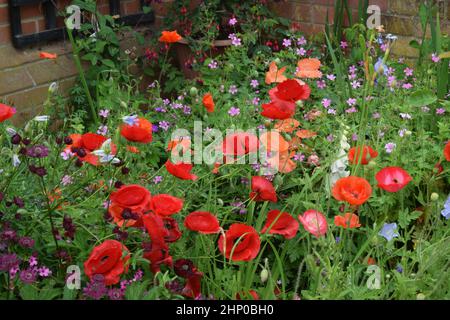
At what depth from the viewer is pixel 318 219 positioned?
1.68 metres

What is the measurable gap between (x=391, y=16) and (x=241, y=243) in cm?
216

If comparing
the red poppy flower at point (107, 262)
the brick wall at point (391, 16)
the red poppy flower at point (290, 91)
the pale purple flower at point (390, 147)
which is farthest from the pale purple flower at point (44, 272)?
the brick wall at point (391, 16)

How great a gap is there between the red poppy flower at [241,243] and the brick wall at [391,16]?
204cm

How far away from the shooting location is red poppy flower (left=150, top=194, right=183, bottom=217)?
159 centimetres

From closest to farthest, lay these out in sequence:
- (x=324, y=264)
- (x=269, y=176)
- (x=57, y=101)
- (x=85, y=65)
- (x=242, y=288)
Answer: (x=324, y=264) < (x=242, y=288) < (x=269, y=176) < (x=57, y=101) < (x=85, y=65)

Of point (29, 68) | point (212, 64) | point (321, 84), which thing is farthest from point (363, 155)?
point (29, 68)

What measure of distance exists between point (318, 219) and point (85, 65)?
2.23 metres

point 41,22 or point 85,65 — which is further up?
point 41,22

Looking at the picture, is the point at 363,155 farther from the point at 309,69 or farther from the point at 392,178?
the point at 309,69

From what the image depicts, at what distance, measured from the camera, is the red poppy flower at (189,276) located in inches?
64.8

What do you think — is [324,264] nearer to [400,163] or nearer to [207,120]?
[400,163]

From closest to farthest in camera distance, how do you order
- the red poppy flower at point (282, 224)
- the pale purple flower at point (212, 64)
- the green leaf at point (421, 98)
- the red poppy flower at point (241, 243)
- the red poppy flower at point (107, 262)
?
the red poppy flower at point (107, 262) < the red poppy flower at point (241, 243) < the red poppy flower at point (282, 224) < the green leaf at point (421, 98) < the pale purple flower at point (212, 64)

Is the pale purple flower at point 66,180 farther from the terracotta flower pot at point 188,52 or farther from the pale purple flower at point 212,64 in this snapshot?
the terracotta flower pot at point 188,52

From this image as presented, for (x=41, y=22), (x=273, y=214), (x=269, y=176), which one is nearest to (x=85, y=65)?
(x=41, y=22)
